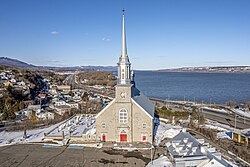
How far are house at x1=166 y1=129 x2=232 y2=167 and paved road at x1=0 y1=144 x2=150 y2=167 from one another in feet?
9.32

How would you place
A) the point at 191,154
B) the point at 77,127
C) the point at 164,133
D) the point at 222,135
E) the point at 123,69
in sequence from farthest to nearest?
the point at 77,127 → the point at 222,135 → the point at 164,133 → the point at 123,69 → the point at 191,154

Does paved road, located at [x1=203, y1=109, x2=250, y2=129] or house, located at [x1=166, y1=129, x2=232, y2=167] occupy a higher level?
house, located at [x1=166, y1=129, x2=232, y2=167]

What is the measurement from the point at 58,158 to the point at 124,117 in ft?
22.5

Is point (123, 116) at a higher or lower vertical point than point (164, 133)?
higher

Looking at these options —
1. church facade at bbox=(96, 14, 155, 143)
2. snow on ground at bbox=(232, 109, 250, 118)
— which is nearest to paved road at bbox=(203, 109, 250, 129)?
snow on ground at bbox=(232, 109, 250, 118)

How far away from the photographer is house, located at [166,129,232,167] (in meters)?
15.2

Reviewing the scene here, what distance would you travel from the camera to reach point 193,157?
16344mm

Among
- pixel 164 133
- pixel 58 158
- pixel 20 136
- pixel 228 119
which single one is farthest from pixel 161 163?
pixel 228 119

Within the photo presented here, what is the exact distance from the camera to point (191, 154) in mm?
17047

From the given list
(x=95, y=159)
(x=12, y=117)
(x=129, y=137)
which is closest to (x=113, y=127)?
(x=129, y=137)

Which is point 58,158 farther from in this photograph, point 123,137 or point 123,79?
point 123,79

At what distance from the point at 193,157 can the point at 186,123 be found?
1534cm

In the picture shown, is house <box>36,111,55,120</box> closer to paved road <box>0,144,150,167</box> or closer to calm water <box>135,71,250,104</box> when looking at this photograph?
paved road <box>0,144,150,167</box>

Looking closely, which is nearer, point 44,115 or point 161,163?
point 161,163
